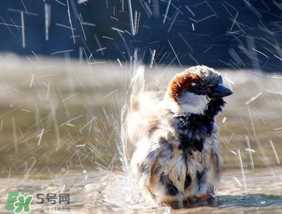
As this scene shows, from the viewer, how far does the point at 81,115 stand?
4980mm

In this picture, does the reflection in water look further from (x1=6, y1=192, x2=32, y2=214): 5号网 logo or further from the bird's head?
(x1=6, y1=192, x2=32, y2=214): 5号网 logo

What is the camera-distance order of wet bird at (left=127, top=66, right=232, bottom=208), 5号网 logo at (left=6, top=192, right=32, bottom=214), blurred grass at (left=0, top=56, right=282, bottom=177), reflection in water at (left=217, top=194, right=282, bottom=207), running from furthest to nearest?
blurred grass at (left=0, top=56, right=282, bottom=177) → wet bird at (left=127, top=66, right=232, bottom=208) → reflection in water at (left=217, top=194, right=282, bottom=207) → 5号网 logo at (left=6, top=192, right=32, bottom=214)

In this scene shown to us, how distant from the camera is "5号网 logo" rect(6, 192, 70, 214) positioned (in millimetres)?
3365

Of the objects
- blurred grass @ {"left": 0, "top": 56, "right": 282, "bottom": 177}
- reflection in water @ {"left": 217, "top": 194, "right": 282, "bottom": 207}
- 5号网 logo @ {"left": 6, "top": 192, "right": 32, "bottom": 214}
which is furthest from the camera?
blurred grass @ {"left": 0, "top": 56, "right": 282, "bottom": 177}

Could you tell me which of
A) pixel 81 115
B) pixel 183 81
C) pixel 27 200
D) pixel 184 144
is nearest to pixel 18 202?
pixel 27 200

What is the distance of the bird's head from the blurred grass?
62 cm

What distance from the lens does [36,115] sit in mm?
5039

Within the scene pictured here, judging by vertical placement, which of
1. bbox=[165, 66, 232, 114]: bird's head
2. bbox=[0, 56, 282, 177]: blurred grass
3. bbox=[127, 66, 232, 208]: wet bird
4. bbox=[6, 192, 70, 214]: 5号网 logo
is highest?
bbox=[165, 66, 232, 114]: bird's head

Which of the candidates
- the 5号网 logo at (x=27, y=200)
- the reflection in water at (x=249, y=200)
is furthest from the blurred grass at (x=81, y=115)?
the reflection in water at (x=249, y=200)

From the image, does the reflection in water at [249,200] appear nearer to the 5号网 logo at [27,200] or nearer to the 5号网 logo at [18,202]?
the 5号网 logo at [27,200]

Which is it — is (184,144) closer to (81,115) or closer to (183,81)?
(183,81)

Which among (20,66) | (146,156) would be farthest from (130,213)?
(20,66)

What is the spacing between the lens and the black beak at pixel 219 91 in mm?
3561

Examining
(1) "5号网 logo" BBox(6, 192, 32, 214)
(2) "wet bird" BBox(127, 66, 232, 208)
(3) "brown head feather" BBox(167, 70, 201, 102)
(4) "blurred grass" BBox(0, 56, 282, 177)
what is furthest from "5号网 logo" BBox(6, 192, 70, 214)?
(3) "brown head feather" BBox(167, 70, 201, 102)
